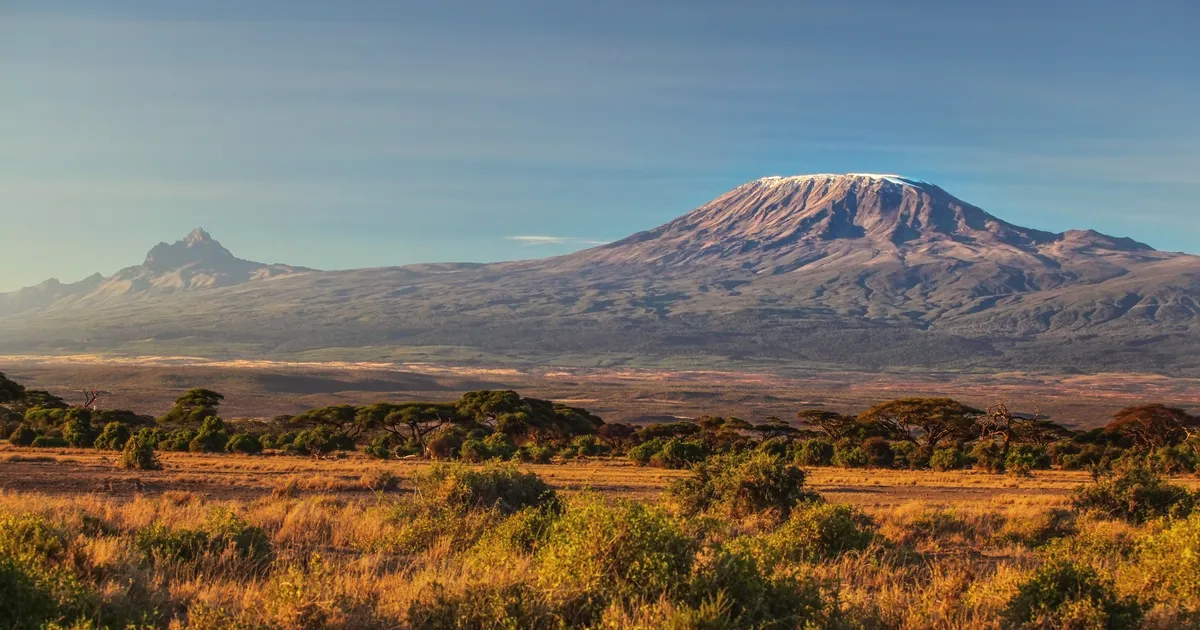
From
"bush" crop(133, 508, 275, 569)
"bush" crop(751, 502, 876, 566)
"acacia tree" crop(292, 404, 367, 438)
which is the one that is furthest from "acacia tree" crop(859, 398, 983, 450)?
"bush" crop(133, 508, 275, 569)

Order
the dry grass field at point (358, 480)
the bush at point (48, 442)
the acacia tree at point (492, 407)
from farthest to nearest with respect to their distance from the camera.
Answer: the acacia tree at point (492, 407)
the bush at point (48, 442)
the dry grass field at point (358, 480)

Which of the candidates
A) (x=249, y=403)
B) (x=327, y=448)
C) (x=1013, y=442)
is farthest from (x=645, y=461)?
(x=249, y=403)

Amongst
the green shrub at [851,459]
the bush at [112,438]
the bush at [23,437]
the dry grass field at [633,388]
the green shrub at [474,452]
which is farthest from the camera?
the dry grass field at [633,388]

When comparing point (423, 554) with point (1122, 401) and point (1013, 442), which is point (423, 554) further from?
point (1122, 401)

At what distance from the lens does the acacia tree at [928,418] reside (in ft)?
136

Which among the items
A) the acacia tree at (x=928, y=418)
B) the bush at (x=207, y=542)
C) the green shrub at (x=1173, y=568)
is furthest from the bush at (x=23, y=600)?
the acacia tree at (x=928, y=418)

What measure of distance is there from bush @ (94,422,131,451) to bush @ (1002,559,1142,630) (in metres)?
29.8

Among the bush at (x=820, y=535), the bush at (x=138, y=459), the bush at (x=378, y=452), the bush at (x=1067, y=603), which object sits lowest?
the bush at (x=378, y=452)

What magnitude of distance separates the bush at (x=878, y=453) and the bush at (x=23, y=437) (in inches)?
1214

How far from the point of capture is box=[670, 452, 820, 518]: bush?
14.8 meters

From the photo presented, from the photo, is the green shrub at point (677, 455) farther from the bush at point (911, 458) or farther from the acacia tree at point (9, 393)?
the acacia tree at point (9, 393)

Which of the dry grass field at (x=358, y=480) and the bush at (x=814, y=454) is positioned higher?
the dry grass field at (x=358, y=480)

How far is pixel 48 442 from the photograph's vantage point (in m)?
31.6

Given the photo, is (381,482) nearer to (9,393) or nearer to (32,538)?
(32,538)
